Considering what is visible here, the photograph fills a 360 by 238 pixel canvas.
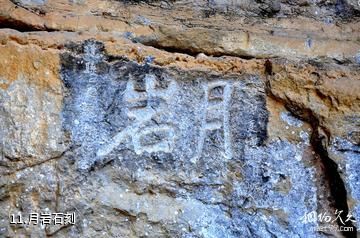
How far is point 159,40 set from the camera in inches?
63.7

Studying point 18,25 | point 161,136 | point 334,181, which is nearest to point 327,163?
point 334,181

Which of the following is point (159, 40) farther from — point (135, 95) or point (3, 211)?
point (3, 211)

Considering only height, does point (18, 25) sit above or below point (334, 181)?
above

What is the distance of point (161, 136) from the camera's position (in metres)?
1.53

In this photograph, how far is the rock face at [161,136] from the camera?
1467 mm

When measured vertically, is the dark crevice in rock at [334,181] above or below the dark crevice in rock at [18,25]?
below

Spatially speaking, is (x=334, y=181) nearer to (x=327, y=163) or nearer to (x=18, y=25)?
(x=327, y=163)

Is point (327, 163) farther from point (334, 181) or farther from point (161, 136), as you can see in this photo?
point (161, 136)

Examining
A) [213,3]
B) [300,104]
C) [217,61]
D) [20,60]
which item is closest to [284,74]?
[300,104]

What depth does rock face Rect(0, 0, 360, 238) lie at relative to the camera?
1.47m

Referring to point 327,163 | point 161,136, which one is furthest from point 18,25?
point 327,163

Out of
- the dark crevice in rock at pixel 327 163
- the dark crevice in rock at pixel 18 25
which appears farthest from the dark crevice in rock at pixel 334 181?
the dark crevice in rock at pixel 18 25

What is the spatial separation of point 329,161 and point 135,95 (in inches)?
25.5

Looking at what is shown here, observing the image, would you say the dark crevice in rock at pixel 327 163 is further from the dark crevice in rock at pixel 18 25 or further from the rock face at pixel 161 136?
the dark crevice in rock at pixel 18 25
